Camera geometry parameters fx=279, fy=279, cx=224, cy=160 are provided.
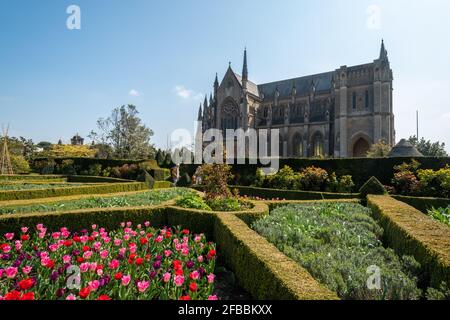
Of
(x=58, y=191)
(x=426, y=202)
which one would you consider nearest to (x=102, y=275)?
(x=58, y=191)

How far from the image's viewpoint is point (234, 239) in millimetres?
4605

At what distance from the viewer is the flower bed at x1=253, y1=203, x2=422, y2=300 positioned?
320 centimetres

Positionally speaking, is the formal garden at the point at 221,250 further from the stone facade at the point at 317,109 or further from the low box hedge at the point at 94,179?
the stone facade at the point at 317,109

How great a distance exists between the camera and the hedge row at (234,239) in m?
2.84

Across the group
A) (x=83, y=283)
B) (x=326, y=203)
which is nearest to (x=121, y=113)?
(x=326, y=203)

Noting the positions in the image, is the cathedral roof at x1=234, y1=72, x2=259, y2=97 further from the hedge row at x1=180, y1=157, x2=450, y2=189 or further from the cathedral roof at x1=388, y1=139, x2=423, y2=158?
the hedge row at x1=180, y1=157, x2=450, y2=189

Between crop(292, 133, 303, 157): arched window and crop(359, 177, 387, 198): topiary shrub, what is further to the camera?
crop(292, 133, 303, 157): arched window

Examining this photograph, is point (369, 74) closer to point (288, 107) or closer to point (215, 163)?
point (288, 107)

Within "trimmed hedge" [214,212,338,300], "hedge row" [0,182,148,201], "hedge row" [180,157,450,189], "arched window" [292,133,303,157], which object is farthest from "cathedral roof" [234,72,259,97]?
"trimmed hedge" [214,212,338,300]

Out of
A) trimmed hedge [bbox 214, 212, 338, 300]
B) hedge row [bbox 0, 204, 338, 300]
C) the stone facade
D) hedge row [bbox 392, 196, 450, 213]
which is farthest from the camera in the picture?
the stone facade

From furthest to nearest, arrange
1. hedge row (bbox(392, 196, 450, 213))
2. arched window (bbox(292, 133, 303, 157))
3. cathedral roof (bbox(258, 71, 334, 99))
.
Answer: cathedral roof (bbox(258, 71, 334, 99)) → arched window (bbox(292, 133, 303, 157)) → hedge row (bbox(392, 196, 450, 213))

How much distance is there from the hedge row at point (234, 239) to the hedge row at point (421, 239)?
1.76m

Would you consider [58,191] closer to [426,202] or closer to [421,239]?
[421,239]

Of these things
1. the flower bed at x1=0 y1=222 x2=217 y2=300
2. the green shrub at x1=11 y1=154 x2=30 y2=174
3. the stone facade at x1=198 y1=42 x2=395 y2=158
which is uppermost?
the stone facade at x1=198 y1=42 x2=395 y2=158
